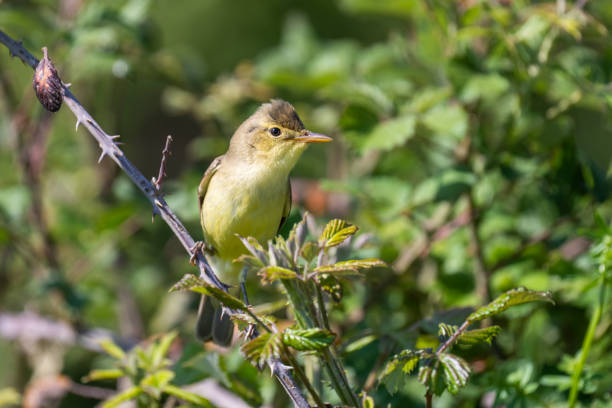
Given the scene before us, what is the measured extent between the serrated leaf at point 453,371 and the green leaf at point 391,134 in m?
1.07

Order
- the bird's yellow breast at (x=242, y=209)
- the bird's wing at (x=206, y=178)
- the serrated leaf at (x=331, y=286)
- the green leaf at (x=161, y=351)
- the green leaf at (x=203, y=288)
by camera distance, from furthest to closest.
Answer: the bird's wing at (x=206, y=178), the bird's yellow breast at (x=242, y=209), the green leaf at (x=161, y=351), the serrated leaf at (x=331, y=286), the green leaf at (x=203, y=288)

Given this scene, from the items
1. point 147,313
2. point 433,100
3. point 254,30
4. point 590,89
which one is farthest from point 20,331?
point 254,30

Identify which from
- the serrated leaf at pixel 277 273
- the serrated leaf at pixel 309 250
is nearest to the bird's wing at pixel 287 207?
the serrated leaf at pixel 309 250

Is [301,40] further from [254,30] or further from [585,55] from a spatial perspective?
[254,30]

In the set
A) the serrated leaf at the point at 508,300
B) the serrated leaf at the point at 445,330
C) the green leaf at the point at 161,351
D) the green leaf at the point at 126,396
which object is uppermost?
the green leaf at the point at 161,351

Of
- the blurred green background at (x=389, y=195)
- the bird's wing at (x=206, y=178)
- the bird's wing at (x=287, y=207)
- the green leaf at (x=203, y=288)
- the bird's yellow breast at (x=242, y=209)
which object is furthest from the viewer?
the bird's wing at (x=206, y=178)

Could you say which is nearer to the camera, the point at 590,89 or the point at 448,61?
the point at 590,89

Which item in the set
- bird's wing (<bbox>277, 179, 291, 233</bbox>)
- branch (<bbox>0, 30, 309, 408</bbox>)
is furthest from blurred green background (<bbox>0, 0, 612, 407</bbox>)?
branch (<bbox>0, 30, 309, 408</bbox>)

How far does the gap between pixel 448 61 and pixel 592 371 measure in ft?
3.99

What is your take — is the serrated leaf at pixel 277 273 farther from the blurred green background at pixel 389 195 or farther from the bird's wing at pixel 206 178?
the bird's wing at pixel 206 178

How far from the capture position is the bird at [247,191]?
8.45 feet

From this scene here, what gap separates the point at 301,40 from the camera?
151 inches

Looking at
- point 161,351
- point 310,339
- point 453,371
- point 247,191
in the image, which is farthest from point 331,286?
point 247,191

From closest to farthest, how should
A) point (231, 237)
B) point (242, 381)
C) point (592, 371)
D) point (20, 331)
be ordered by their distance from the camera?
1. point (592, 371)
2. point (242, 381)
3. point (231, 237)
4. point (20, 331)
